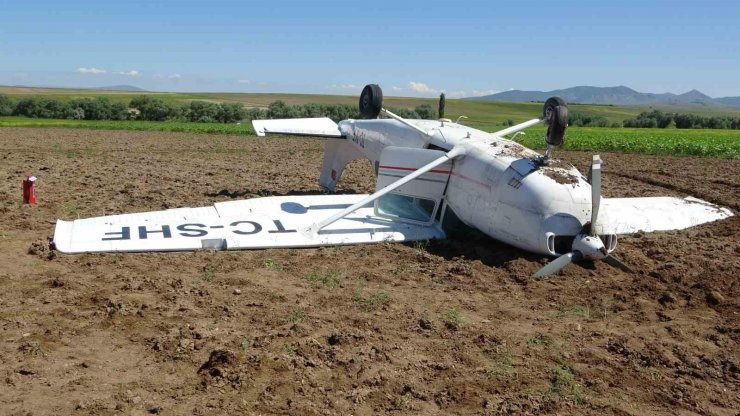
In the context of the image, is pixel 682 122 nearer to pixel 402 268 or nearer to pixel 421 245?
pixel 421 245

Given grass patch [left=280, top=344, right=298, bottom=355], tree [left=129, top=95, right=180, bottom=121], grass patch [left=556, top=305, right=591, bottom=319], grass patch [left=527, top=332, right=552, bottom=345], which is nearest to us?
grass patch [left=280, top=344, right=298, bottom=355]

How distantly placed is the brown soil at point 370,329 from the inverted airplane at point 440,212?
0.29 m

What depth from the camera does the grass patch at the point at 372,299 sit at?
8.34 metres

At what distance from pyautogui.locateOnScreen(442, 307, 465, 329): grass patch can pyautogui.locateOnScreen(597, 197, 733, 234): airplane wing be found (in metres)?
5.45

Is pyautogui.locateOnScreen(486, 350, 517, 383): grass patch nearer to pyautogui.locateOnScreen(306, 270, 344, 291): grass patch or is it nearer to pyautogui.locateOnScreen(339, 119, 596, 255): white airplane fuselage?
pyautogui.locateOnScreen(306, 270, 344, 291): grass patch

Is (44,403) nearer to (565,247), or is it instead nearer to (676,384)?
(676,384)

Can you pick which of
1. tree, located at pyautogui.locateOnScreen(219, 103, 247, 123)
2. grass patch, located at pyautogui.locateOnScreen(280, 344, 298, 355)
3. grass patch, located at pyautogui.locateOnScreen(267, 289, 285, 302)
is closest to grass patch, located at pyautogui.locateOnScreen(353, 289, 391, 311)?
grass patch, located at pyautogui.locateOnScreen(267, 289, 285, 302)

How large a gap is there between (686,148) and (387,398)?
3250 centimetres

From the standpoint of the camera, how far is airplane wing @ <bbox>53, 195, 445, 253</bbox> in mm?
10148

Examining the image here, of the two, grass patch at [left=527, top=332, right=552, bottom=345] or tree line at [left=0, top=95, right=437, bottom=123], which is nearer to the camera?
grass patch at [left=527, top=332, right=552, bottom=345]

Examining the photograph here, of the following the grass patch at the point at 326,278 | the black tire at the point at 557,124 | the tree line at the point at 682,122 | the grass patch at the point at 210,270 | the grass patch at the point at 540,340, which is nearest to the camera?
the grass patch at the point at 540,340

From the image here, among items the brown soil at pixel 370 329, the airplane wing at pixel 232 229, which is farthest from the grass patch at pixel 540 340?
the airplane wing at pixel 232 229

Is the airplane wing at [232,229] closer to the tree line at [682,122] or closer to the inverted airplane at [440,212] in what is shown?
the inverted airplane at [440,212]

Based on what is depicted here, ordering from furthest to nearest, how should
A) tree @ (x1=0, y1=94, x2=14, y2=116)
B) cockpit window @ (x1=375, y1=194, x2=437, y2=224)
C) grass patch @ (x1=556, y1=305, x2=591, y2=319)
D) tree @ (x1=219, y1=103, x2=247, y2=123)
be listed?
tree @ (x1=0, y1=94, x2=14, y2=116) → tree @ (x1=219, y1=103, x2=247, y2=123) → cockpit window @ (x1=375, y1=194, x2=437, y2=224) → grass patch @ (x1=556, y1=305, x2=591, y2=319)
